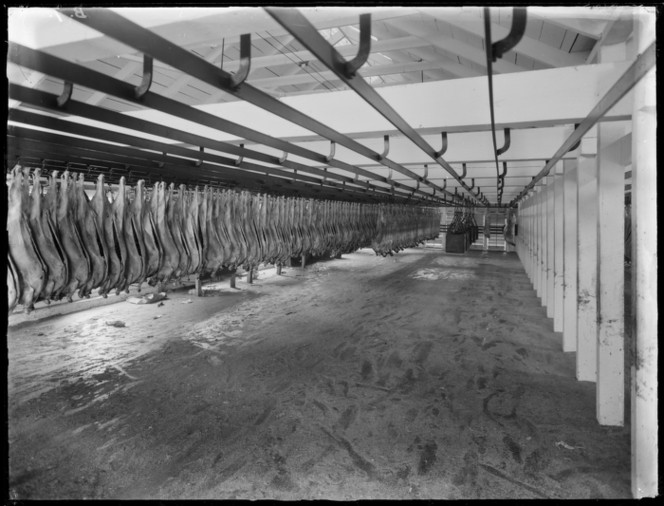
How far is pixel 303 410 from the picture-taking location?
13.8ft

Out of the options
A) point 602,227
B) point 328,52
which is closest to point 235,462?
point 328,52

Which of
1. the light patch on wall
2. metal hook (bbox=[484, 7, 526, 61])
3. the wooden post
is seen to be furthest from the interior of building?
the light patch on wall

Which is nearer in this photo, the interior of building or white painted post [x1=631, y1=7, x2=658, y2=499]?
the interior of building

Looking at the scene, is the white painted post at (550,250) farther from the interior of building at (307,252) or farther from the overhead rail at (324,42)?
the overhead rail at (324,42)

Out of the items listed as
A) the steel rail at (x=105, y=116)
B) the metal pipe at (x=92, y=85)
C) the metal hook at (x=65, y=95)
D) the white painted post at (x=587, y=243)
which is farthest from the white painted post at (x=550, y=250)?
the metal hook at (x=65, y=95)

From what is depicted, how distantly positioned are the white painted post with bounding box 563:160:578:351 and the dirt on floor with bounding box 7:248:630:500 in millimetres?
392

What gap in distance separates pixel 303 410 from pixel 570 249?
4714 mm

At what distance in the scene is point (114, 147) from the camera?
3.32 m

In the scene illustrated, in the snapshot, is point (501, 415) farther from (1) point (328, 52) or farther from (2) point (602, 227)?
(1) point (328, 52)

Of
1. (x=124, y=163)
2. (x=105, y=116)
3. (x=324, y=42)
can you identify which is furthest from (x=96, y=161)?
(x=324, y=42)

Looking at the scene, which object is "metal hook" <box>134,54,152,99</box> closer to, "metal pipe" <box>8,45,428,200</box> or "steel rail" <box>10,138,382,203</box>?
"metal pipe" <box>8,45,428,200</box>

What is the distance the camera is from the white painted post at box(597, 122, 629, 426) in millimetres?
3672

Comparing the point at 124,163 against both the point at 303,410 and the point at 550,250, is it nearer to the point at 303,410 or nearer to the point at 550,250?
the point at 303,410

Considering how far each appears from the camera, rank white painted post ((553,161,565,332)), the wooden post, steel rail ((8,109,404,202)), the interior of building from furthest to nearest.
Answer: the wooden post, white painted post ((553,161,565,332)), steel rail ((8,109,404,202)), the interior of building
